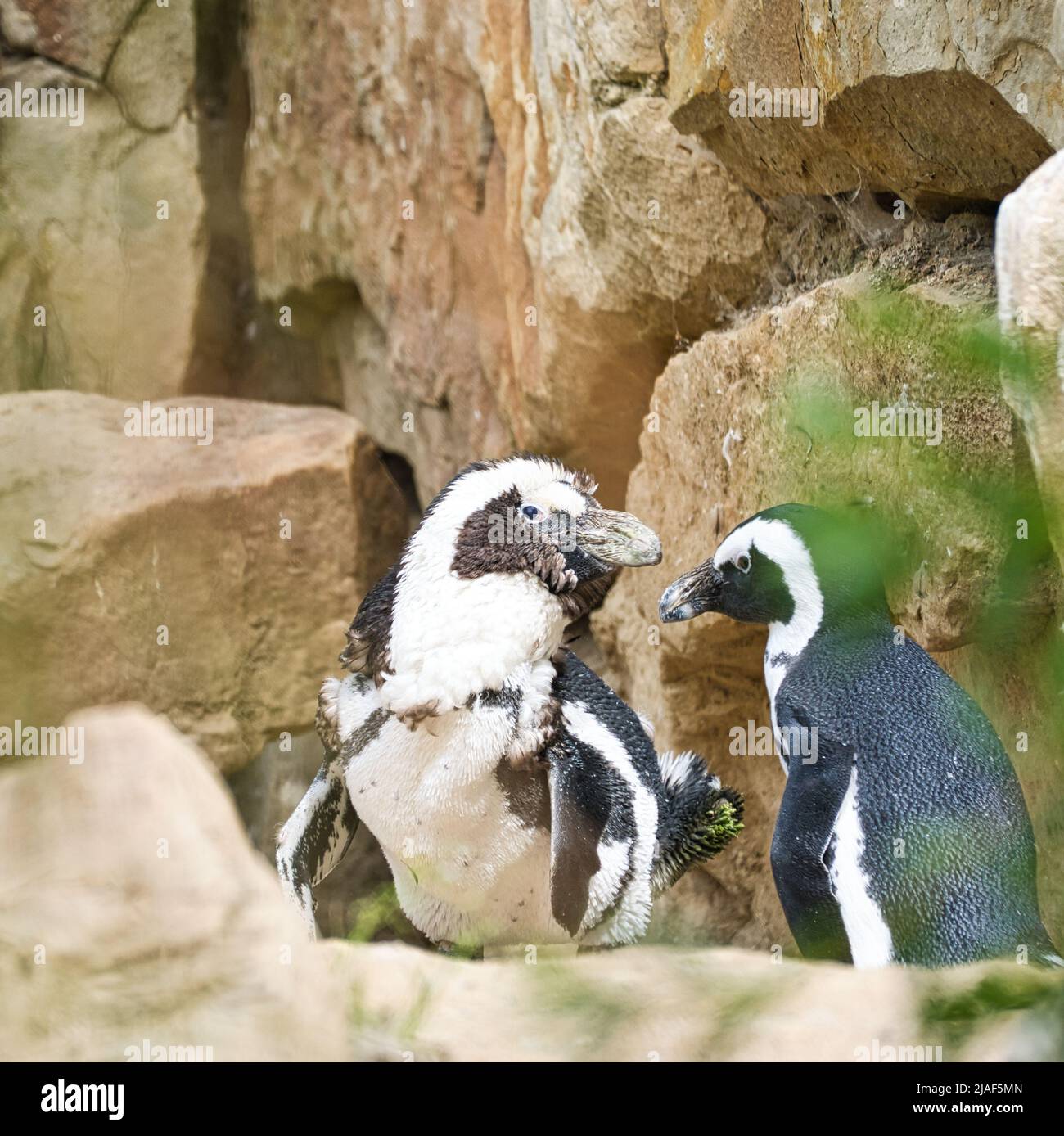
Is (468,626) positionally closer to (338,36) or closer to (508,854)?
(508,854)

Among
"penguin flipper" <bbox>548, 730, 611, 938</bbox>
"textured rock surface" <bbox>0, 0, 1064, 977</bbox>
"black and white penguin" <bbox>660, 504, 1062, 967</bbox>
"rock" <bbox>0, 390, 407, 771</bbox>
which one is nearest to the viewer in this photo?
"black and white penguin" <bbox>660, 504, 1062, 967</bbox>

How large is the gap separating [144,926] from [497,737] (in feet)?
3.07

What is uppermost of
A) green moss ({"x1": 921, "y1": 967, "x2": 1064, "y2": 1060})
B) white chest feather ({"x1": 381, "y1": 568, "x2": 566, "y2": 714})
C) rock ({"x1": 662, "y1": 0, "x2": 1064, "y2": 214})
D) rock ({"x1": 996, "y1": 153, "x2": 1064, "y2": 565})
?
rock ({"x1": 662, "y1": 0, "x2": 1064, "y2": 214})

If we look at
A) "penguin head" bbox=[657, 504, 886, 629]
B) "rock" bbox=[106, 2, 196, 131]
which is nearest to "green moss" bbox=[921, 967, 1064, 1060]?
"penguin head" bbox=[657, 504, 886, 629]

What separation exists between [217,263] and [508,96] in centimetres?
181

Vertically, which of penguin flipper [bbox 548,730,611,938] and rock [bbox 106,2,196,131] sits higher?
Answer: rock [bbox 106,2,196,131]

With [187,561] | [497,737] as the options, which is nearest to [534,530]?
[497,737]

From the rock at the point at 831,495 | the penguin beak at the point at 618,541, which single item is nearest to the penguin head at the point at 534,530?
the penguin beak at the point at 618,541

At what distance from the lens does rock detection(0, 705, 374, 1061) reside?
167 cm

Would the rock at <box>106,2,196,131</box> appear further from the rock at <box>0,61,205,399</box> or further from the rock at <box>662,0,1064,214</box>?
the rock at <box>662,0,1064,214</box>

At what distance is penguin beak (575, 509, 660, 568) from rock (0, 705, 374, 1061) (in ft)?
3.30

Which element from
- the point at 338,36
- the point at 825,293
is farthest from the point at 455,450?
the point at 825,293
